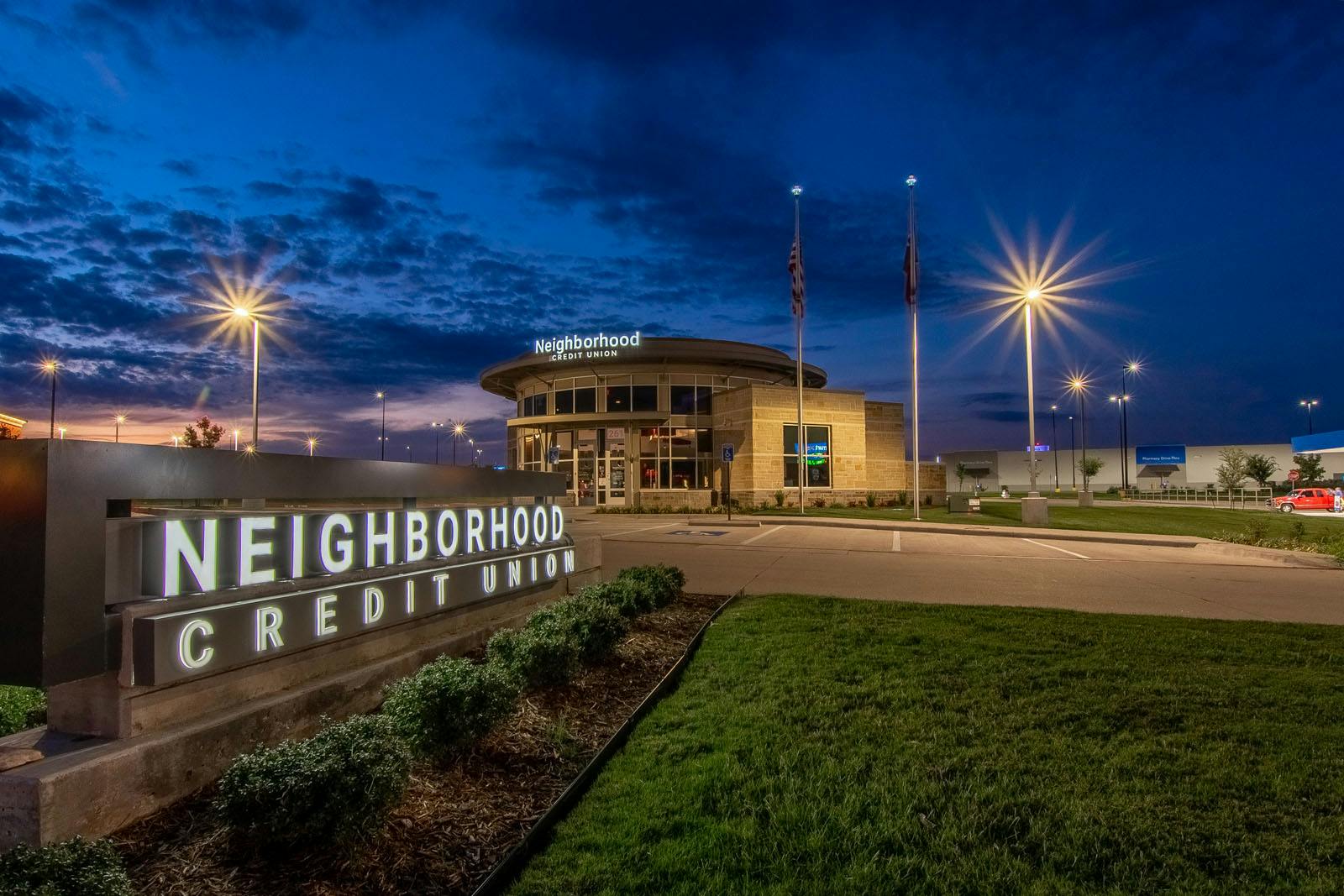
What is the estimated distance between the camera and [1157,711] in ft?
18.1

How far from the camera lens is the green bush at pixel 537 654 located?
18.9 feet

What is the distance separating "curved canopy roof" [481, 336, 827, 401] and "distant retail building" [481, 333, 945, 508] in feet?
0.27

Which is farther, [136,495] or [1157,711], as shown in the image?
[1157,711]

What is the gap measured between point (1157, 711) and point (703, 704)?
344 cm

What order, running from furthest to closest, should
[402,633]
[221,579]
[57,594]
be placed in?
[402,633], [221,579], [57,594]

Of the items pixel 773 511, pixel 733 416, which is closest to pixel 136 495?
pixel 773 511

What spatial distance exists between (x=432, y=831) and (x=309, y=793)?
0.74m

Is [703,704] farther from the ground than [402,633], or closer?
closer

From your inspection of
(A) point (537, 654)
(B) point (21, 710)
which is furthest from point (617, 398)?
(B) point (21, 710)

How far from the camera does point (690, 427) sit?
150 ft

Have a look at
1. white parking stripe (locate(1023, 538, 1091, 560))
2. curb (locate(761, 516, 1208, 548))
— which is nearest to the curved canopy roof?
curb (locate(761, 516, 1208, 548))

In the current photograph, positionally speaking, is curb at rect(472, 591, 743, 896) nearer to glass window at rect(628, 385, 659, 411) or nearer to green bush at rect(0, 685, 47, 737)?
green bush at rect(0, 685, 47, 737)

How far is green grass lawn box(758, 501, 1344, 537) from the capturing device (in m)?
24.4

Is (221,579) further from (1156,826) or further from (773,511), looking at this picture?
(773,511)
